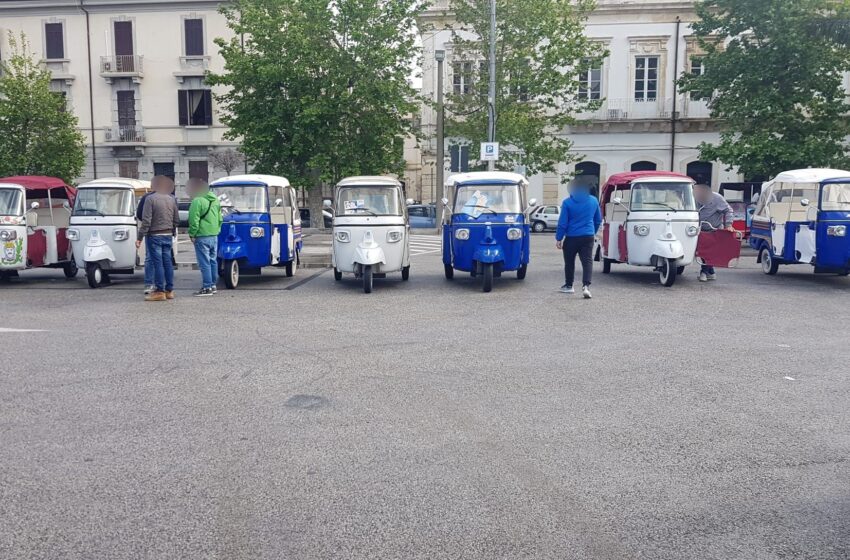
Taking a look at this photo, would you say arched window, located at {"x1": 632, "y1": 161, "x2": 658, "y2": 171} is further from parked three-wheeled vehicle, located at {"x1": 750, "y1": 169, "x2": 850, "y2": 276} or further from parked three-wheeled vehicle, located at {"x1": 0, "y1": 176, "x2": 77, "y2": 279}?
parked three-wheeled vehicle, located at {"x1": 0, "y1": 176, "x2": 77, "y2": 279}

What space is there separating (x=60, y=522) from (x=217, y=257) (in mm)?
10506

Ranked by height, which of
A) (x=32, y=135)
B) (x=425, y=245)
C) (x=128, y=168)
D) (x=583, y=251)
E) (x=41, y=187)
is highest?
(x=32, y=135)

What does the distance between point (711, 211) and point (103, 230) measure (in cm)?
1104

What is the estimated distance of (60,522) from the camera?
430 centimetres

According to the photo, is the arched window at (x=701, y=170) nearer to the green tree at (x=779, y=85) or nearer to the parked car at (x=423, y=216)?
the green tree at (x=779, y=85)

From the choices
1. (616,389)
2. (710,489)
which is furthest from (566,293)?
(710,489)

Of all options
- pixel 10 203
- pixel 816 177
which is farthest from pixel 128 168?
pixel 816 177

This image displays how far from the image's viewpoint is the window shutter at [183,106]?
150 ft

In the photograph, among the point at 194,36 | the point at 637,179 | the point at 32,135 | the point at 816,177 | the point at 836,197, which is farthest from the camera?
the point at 194,36

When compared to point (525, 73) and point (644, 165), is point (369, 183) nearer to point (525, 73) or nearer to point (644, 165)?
point (525, 73)

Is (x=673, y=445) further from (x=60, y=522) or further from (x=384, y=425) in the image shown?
(x=60, y=522)

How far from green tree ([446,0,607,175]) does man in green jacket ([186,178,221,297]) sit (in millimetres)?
24771

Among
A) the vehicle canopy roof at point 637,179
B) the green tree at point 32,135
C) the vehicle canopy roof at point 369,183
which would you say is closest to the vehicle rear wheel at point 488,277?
the vehicle canopy roof at point 369,183

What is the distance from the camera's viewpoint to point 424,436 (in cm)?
582
